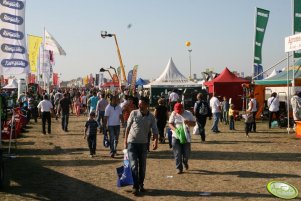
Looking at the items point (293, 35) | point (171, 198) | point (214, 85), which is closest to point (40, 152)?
point (171, 198)

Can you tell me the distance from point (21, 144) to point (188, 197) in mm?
9056

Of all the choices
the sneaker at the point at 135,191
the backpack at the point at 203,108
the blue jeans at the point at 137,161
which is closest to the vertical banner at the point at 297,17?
the backpack at the point at 203,108

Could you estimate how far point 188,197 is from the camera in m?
7.31

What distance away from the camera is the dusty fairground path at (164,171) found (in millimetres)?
7609

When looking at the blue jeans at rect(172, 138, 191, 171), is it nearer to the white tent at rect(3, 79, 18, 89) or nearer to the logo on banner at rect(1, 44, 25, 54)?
the logo on banner at rect(1, 44, 25, 54)

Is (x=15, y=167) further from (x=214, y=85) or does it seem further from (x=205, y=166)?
(x=214, y=85)

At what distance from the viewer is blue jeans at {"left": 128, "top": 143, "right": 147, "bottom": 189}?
759 cm

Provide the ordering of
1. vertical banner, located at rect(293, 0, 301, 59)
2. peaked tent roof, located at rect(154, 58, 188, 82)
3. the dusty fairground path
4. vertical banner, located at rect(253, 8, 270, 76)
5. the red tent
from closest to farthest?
the dusty fairground path
vertical banner, located at rect(293, 0, 301, 59)
vertical banner, located at rect(253, 8, 270, 76)
the red tent
peaked tent roof, located at rect(154, 58, 188, 82)

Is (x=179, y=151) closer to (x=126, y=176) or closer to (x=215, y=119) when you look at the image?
(x=126, y=176)

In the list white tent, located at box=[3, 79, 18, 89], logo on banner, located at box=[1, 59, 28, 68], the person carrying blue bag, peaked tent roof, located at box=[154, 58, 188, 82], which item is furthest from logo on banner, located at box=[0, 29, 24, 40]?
white tent, located at box=[3, 79, 18, 89]

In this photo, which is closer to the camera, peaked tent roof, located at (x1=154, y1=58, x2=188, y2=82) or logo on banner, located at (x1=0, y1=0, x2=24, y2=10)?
logo on banner, located at (x1=0, y1=0, x2=24, y2=10)

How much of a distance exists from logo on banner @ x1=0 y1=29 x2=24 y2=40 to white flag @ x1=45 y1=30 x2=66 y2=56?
1714 cm

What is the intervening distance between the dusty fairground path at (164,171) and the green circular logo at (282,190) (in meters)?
0.17

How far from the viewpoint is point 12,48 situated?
10664 mm
